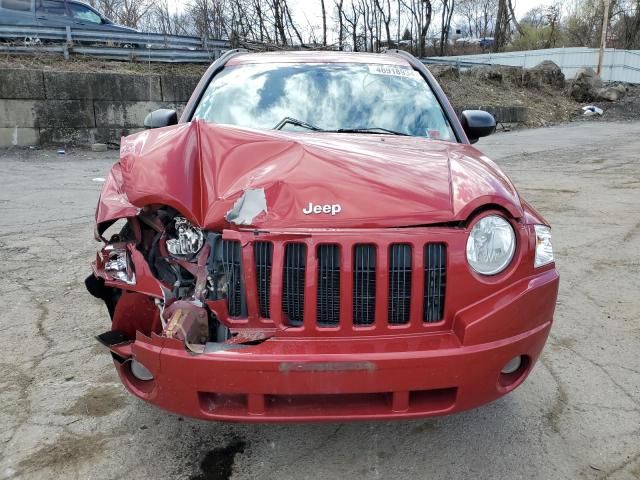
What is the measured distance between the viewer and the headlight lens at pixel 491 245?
2096 millimetres

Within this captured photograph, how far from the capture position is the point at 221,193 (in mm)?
2176

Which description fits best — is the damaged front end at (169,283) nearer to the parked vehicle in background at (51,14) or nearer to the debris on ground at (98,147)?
the debris on ground at (98,147)

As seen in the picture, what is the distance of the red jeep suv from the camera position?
1.95 m

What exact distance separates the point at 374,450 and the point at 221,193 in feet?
4.40

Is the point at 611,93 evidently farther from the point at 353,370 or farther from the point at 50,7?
the point at 353,370

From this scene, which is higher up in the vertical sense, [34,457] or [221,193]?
[221,193]

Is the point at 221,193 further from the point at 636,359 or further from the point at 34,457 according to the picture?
the point at 636,359

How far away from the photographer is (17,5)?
571 inches

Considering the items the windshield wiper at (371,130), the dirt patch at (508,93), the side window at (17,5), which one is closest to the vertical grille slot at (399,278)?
the windshield wiper at (371,130)

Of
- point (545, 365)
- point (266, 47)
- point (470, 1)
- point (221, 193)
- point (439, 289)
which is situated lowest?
point (545, 365)

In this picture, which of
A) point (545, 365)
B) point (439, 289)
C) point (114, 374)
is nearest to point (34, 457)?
A: point (114, 374)

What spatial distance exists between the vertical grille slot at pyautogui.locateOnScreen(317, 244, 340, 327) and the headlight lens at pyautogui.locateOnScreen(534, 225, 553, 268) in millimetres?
839

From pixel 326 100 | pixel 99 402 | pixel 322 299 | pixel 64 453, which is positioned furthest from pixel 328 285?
pixel 326 100

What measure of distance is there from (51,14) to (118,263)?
15.6 metres
